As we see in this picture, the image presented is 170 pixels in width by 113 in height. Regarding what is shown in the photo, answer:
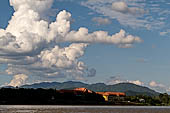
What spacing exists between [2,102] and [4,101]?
315 centimetres

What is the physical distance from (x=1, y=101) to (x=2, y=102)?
227 centimetres

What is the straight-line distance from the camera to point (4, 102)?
197375 mm

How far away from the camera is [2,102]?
19638 centimetres

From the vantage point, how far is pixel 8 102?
199625 mm

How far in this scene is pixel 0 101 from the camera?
198375 millimetres

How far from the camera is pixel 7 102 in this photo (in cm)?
19938

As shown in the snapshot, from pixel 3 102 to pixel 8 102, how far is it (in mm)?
3626

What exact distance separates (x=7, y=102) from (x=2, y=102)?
3704 millimetres

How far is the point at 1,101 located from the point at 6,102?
285 cm

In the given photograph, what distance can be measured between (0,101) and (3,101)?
1.67 metres

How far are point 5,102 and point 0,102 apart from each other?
135 inches

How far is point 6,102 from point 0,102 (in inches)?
165

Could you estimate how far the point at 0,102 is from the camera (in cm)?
19538
